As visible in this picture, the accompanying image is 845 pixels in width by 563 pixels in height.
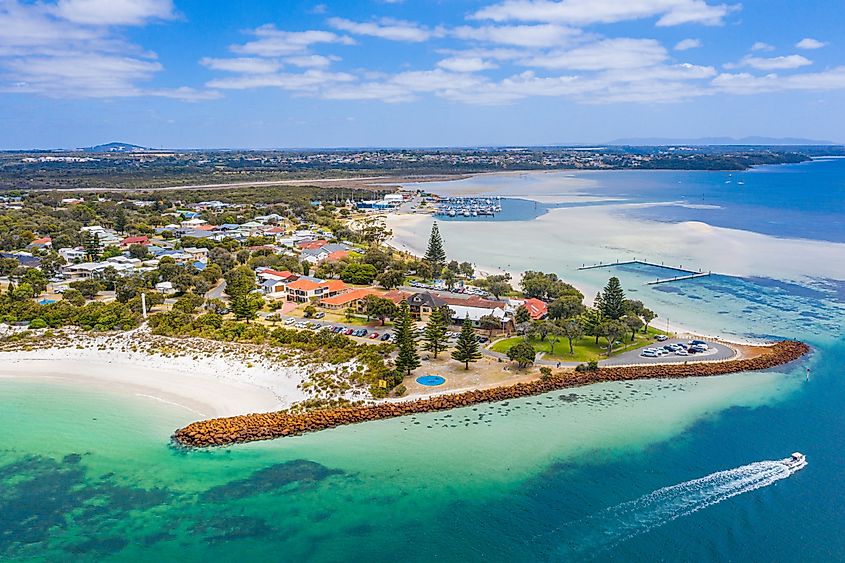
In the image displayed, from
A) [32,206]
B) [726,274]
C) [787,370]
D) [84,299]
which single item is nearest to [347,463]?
[787,370]

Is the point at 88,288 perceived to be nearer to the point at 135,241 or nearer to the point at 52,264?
the point at 52,264

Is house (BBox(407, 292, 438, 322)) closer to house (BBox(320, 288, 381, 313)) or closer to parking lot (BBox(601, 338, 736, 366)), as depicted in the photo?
house (BBox(320, 288, 381, 313))

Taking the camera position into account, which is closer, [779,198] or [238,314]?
[238,314]

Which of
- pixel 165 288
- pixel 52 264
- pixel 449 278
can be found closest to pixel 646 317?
pixel 449 278

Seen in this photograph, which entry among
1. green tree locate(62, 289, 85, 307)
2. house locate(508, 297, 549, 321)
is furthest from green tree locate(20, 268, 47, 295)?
house locate(508, 297, 549, 321)

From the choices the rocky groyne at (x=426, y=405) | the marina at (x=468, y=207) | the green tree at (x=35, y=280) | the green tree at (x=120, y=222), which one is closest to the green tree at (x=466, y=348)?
the rocky groyne at (x=426, y=405)

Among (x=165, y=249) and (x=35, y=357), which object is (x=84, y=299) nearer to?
(x=35, y=357)
